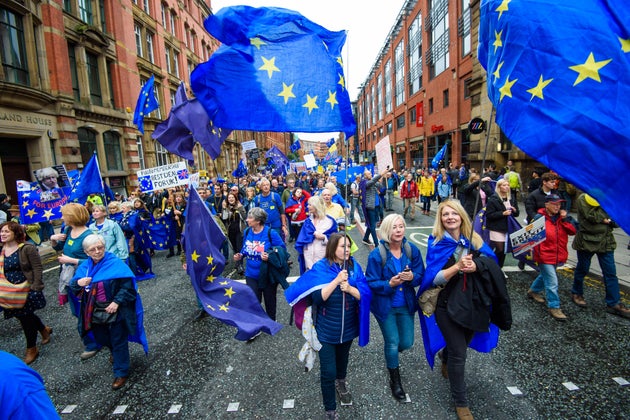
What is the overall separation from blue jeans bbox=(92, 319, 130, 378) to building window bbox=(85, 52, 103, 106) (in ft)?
67.4

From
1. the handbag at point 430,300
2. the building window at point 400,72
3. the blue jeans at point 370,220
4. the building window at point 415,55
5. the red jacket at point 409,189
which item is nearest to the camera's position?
the handbag at point 430,300

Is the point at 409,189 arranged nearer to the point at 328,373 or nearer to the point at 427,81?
the point at 328,373

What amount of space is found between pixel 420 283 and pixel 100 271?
3471 millimetres

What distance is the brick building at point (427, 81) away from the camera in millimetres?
23664

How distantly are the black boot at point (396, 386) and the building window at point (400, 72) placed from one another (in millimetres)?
40346

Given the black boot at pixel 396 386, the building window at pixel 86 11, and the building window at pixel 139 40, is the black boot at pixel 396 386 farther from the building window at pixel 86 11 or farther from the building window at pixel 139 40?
the building window at pixel 139 40

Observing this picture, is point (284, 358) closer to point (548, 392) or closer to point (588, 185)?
point (548, 392)

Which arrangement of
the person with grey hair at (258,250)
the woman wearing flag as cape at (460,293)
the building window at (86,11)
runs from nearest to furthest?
the woman wearing flag as cape at (460,293), the person with grey hair at (258,250), the building window at (86,11)

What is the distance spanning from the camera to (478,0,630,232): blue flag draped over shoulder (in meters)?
1.96

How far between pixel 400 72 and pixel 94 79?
1309 inches

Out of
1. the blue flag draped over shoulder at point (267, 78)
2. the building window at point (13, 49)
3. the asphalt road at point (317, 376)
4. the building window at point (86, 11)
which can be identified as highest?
the building window at point (86, 11)

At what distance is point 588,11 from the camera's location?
2.12 meters

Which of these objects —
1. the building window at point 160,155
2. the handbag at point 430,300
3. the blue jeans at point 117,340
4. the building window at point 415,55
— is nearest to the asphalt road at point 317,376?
the blue jeans at point 117,340

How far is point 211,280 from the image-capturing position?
12.8 feet
